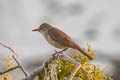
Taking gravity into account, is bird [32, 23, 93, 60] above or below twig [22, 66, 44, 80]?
below

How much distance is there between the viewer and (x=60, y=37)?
6188 mm

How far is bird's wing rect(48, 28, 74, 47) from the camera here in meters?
5.89

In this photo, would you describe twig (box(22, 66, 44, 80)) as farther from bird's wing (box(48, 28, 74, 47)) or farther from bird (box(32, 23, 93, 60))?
bird's wing (box(48, 28, 74, 47))

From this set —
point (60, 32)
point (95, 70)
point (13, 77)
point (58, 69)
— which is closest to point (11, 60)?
point (13, 77)

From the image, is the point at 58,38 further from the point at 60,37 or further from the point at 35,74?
the point at 35,74

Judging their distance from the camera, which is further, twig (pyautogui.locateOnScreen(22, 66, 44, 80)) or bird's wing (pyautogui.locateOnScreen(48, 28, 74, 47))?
bird's wing (pyautogui.locateOnScreen(48, 28, 74, 47))

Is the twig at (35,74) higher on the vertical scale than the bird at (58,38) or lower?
higher

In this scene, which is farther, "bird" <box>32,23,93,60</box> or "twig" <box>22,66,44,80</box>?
"bird" <box>32,23,93,60</box>

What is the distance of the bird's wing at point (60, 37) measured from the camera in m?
5.89

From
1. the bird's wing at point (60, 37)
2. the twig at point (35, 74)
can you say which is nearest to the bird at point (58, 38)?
the bird's wing at point (60, 37)

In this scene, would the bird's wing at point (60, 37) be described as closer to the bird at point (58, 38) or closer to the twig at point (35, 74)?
the bird at point (58, 38)

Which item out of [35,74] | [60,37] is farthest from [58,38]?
[35,74]

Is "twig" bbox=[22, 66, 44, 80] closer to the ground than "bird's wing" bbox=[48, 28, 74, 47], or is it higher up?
higher up

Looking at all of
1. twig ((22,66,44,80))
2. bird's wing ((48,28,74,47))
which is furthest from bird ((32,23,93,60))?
twig ((22,66,44,80))
